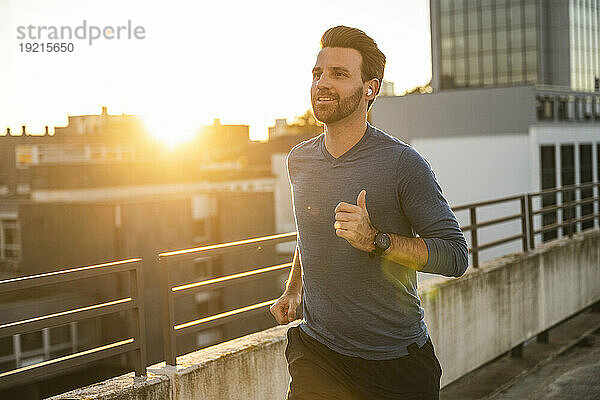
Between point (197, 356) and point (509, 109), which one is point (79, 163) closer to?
point (509, 109)

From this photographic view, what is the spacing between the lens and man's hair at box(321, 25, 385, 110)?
9.95 feet

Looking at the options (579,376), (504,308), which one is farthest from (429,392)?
(504,308)

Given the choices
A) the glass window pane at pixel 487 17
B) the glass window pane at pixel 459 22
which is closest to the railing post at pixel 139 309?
the glass window pane at pixel 487 17

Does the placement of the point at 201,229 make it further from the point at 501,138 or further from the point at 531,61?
the point at 531,61

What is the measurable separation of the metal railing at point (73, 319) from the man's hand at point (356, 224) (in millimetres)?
1901

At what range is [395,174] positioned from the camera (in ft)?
9.46

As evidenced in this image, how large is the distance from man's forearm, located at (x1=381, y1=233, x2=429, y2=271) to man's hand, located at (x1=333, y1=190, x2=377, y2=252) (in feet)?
0.24

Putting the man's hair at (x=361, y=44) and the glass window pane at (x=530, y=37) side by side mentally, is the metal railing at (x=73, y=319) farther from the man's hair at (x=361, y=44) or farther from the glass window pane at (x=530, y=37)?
Result: the glass window pane at (x=530, y=37)

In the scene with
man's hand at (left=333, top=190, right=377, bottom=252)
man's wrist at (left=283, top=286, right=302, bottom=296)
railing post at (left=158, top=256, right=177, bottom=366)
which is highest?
man's hand at (left=333, top=190, right=377, bottom=252)

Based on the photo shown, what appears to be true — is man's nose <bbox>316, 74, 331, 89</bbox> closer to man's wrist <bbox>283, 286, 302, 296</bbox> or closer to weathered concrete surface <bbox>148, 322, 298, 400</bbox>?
man's wrist <bbox>283, 286, 302, 296</bbox>

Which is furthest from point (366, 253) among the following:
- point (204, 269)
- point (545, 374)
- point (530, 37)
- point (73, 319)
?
point (530, 37)

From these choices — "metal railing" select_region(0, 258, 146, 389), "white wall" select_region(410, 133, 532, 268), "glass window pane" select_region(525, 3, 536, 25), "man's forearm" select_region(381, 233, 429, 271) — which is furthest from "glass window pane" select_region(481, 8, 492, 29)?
"man's forearm" select_region(381, 233, 429, 271)

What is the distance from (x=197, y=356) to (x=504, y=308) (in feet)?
15.0

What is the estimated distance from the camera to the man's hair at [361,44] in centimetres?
303
